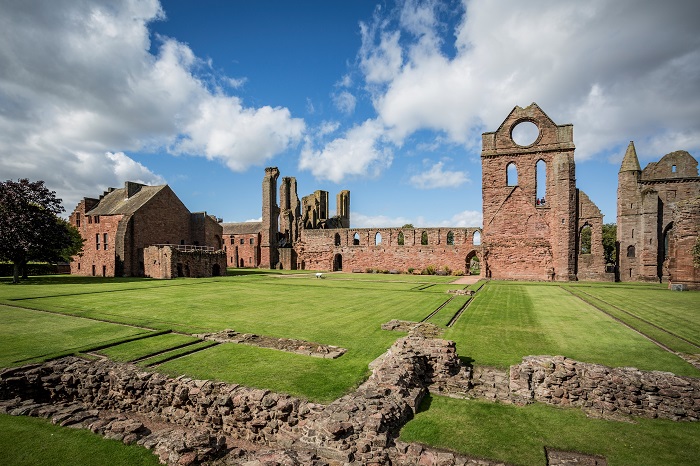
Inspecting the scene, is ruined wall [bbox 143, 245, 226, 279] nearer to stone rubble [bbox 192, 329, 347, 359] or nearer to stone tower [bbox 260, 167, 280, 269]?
stone tower [bbox 260, 167, 280, 269]

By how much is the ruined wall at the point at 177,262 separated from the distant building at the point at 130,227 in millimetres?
442

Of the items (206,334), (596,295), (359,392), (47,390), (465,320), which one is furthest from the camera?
(596,295)

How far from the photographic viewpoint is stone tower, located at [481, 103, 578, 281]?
29.2 meters

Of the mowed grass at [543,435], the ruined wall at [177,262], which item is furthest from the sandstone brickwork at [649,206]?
the ruined wall at [177,262]

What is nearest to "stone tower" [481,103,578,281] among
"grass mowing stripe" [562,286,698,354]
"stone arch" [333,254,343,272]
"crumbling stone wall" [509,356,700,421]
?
"grass mowing stripe" [562,286,698,354]

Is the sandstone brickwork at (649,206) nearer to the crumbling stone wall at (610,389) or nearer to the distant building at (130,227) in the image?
the crumbling stone wall at (610,389)

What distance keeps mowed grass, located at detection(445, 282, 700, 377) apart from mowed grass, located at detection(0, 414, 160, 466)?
7864mm

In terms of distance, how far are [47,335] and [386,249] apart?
3563 cm

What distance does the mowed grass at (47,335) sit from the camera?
9.45 meters

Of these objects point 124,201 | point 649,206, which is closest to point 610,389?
point 649,206

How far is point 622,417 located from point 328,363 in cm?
618

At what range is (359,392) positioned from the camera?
659 centimetres

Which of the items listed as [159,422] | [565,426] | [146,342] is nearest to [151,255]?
[146,342]

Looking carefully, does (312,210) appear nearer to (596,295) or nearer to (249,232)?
(249,232)
